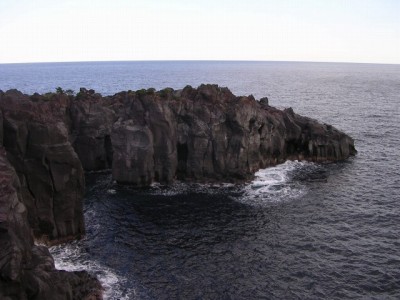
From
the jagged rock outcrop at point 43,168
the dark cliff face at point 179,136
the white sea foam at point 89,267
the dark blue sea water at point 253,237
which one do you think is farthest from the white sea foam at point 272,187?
the jagged rock outcrop at point 43,168

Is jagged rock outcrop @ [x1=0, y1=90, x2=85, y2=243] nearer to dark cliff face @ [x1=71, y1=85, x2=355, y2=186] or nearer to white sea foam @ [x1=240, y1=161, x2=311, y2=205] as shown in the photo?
dark cliff face @ [x1=71, y1=85, x2=355, y2=186]

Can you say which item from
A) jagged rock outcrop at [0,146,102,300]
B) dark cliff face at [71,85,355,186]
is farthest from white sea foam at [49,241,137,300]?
dark cliff face at [71,85,355,186]

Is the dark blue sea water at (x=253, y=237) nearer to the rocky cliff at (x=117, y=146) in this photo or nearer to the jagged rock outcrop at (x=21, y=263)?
the rocky cliff at (x=117, y=146)

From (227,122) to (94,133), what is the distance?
2772 centimetres

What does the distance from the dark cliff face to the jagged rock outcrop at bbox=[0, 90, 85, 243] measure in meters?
20.8

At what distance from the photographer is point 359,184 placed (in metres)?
72.6

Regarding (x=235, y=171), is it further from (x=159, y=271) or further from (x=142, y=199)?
(x=159, y=271)

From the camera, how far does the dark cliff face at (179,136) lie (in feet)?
237

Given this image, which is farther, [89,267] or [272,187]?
[272,187]

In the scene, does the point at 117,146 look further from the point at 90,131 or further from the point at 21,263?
the point at 21,263

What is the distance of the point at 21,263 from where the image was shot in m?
31.3

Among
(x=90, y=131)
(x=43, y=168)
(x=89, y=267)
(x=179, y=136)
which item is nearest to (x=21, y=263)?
(x=89, y=267)

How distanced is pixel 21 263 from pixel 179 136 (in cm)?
4740

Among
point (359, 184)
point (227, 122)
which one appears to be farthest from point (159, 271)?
point (359, 184)
